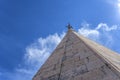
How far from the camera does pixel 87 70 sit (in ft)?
18.6

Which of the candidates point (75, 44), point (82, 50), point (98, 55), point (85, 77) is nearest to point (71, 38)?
point (75, 44)

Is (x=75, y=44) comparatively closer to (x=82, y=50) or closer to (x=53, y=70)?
(x=82, y=50)

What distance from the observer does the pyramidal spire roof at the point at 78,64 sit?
5281 mm

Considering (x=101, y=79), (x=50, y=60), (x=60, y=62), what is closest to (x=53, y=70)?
(x=60, y=62)

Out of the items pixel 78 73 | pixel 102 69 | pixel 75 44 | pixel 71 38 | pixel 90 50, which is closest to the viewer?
pixel 102 69

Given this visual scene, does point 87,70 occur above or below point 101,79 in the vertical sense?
above

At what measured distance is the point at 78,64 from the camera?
622 cm

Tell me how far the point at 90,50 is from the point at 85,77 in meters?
1.32

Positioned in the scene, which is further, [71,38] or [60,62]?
[71,38]

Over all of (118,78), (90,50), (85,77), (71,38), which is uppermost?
(71,38)

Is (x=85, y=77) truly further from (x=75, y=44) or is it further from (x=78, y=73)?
(x=75, y=44)

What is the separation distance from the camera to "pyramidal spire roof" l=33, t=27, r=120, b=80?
528 cm

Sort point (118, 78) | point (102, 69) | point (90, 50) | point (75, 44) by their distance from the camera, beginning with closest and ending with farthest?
1. point (118, 78)
2. point (102, 69)
3. point (90, 50)
4. point (75, 44)

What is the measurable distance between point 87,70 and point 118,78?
107 centimetres
